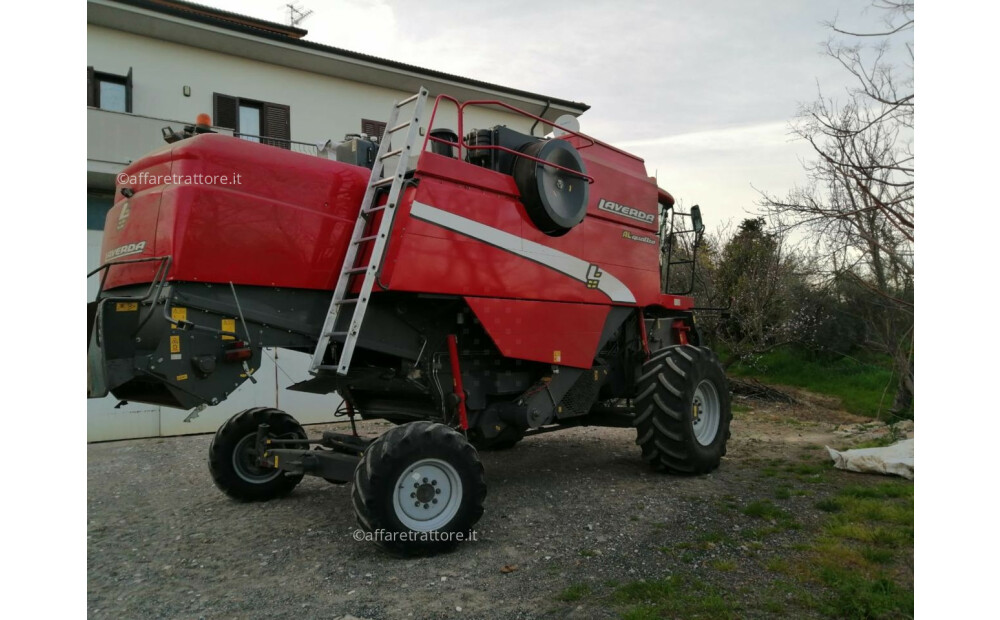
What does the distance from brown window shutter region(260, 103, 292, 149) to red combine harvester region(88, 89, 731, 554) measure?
8285mm

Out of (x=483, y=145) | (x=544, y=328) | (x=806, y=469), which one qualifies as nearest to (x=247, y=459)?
(x=544, y=328)

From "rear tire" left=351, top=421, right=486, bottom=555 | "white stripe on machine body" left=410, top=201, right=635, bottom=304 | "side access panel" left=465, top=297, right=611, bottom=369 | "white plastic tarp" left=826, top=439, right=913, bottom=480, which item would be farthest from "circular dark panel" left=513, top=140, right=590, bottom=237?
"white plastic tarp" left=826, top=439, right=913, bottom=480

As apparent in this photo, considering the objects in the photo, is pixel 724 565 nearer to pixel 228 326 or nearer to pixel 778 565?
pixel 778 565

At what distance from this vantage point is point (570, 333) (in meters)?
6.30

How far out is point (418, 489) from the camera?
15.4 feet

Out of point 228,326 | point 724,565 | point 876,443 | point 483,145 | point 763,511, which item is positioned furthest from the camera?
point 876,443

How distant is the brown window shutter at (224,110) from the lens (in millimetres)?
12734

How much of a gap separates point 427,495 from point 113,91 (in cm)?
1062

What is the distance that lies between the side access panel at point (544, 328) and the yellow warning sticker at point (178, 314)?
6.53 ft

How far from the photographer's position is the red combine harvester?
464cm

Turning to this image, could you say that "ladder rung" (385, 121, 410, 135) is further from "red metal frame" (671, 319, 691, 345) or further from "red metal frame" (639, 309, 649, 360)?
"red metal frame" (671, 319, 691, 345)

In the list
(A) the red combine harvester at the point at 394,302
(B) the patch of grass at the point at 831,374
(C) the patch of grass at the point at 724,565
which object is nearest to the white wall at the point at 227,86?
(A) the red combine harvester at the point at 394,302

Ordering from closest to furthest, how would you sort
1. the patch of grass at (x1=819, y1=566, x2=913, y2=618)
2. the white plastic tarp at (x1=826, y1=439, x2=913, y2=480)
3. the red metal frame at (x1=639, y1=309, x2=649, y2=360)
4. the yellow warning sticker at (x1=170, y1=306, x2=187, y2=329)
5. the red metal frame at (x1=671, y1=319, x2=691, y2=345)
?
the patch of grass at (x1=819, y1=566, x2=913, y2=618) → the yellow warning sticker at (x1=170, y1=306, x2=187, y2=329) → the white plastic tarp at (x1=826, y1=439, x2=913, y2=480) → the red metal frame at (x1=639, y1=309, x2=649, y2=360) → the red metal frame at (x1=671, y1=319, x2=691, y2=345)

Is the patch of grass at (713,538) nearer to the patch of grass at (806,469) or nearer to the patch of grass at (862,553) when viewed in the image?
the patch of grass at (862,553)
